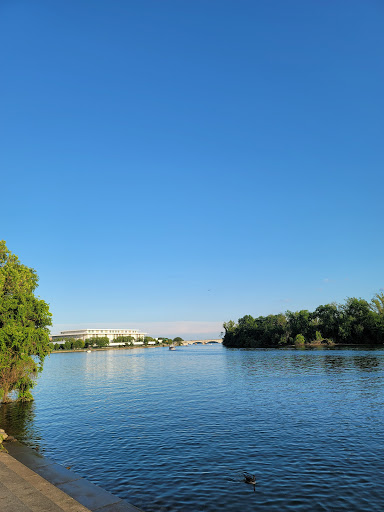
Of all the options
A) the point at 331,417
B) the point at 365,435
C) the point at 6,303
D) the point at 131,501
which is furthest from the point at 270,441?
the point at 6,303

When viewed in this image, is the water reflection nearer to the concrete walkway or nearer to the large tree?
the large tree

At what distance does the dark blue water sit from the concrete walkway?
1.58 meters

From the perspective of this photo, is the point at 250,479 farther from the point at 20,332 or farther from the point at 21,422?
the point at 20,332

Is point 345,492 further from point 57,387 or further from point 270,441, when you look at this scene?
point 57,387

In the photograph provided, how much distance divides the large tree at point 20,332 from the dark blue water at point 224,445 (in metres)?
4.05

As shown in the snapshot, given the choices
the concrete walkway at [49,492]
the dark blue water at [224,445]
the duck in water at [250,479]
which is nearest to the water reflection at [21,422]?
the dark blue water at [224,445]

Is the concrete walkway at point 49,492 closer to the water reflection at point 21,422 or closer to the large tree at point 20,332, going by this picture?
the water reflection at point 21,422

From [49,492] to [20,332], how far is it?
27.8m

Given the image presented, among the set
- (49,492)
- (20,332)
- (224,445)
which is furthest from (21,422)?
(49,492)

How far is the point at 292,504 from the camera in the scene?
16766 mm

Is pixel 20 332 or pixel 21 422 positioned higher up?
pixel 20 332

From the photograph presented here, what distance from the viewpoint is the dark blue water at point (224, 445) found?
58.6 feet

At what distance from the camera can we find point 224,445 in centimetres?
2616

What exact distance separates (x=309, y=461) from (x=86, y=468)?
1419 cm
